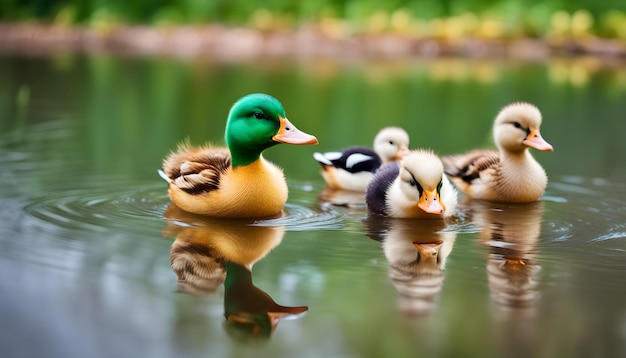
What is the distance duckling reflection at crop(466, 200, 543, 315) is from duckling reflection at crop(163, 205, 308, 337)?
3.10ft

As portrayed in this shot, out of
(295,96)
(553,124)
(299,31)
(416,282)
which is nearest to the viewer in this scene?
(416,282)

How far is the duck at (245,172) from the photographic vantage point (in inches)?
211

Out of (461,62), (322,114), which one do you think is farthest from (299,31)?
(322,114)

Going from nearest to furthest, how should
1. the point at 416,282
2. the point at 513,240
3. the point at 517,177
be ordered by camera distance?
1. the point at 416,282
2. the point at 513,240
3. the point at 517,177

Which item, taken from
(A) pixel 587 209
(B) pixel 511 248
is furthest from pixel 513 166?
(B) pixel 511 248

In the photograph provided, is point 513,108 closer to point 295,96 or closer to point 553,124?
point 553,124

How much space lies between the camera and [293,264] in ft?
14.9

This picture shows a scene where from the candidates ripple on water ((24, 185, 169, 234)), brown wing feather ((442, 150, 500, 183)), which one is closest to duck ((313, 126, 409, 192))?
brown wing feather ((442, 150, 500, 183))

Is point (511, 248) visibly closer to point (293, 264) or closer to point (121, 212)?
point (293, 264)

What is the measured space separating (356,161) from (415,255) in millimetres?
2078

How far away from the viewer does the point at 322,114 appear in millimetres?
11219

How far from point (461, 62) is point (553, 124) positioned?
343 inches

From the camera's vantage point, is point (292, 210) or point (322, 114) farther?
point (322, 114)

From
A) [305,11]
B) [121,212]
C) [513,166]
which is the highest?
[305,11]
